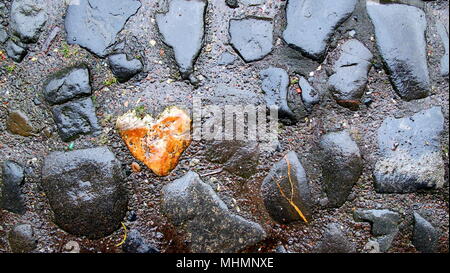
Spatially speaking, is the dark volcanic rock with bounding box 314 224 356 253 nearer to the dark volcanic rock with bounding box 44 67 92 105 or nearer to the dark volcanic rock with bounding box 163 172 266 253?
the dark volcanic rock with bounding box 163 172 266 253

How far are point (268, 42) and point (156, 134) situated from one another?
0.72 metres

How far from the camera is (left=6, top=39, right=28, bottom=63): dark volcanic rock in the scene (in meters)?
1.86

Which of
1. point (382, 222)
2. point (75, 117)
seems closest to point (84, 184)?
point (75, 117)

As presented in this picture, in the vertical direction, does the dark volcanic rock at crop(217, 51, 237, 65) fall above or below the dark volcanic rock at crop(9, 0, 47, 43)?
below

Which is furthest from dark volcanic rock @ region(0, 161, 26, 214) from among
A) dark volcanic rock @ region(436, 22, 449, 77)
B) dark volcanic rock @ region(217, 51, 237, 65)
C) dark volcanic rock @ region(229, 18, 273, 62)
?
dark volcanic rock @ region(436, 22, 449, 77)

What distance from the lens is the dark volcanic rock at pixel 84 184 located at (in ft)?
6.01

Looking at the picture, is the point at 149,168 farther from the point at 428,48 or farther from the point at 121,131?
the point at 428,48

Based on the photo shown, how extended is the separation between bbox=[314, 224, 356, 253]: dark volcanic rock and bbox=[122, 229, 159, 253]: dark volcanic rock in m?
0.83

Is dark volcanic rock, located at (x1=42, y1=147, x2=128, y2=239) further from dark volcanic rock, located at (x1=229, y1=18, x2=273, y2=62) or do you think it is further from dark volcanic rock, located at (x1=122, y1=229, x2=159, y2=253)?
dark volcanic rock, located at (x1=229, y1=18, x2=273, y2=62)

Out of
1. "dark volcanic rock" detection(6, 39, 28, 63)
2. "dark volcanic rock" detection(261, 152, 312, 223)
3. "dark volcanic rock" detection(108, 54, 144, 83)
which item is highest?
"dark volcanic rock" detection(6, 39, 28, 63)

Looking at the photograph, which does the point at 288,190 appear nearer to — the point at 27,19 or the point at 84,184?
the point at 84,184

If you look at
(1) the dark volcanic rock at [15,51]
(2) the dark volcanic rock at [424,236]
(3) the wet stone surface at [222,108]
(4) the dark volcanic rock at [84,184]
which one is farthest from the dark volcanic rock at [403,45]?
(1) the dark volcanic rock at [15,51]

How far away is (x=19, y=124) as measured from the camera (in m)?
1.87

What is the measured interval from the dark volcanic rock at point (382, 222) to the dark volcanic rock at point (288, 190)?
10.8 inches
